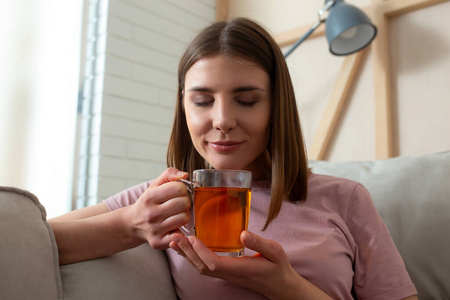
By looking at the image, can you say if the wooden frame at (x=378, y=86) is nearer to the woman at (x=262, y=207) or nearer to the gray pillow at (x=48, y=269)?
the woman at (x=262, y=207)

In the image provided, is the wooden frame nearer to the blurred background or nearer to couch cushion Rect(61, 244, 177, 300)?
the blurred background

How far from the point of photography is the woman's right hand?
86 cm

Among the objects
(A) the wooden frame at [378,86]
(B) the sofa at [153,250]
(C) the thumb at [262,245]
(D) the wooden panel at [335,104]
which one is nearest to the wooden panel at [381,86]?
(A) the wooden frame at [378,86]

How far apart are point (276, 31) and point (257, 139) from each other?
7.93 ft

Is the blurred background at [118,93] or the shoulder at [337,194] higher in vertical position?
the blurred background at [118,93]

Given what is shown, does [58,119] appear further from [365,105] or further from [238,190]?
[238,190]

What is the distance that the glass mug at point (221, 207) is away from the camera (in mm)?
807

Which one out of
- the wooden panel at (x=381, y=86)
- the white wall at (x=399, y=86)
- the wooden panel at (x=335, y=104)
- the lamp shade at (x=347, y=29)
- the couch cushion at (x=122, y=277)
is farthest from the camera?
the wooden panel at (x=335, y=104)

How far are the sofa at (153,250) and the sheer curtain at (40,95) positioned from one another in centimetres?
164

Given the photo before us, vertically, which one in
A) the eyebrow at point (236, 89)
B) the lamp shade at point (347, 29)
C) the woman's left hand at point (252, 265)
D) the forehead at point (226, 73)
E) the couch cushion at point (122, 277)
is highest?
the lamp shade at point (347, 29)

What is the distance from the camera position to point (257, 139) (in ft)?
3.63

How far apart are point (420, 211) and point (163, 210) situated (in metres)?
0.92

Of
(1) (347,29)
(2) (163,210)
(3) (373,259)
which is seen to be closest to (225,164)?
(2) (163,210)

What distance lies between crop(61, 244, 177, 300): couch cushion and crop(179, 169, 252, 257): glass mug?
0.78ft
